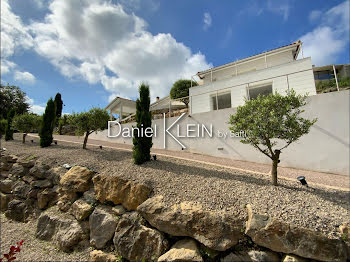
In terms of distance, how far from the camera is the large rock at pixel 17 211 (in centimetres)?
527

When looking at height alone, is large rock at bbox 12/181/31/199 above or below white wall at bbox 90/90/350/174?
below

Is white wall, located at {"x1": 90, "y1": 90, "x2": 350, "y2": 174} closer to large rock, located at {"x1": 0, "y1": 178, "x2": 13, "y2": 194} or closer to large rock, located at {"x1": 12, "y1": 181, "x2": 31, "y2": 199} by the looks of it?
large rock, located at {"x1": 12, "y1": 181, "x2": 31, "y2": 199}

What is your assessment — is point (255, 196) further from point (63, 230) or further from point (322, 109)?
point (322, 109)

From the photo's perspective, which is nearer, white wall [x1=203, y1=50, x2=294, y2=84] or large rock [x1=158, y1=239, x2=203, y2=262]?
large rock [x1=158, y1=239, x2=203, y2=262]

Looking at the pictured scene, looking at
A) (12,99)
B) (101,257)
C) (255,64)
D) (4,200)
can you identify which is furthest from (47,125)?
(12,99)

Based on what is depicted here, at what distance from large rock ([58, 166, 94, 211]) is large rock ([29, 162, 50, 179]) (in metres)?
1.41

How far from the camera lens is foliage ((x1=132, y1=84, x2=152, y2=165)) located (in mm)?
5719

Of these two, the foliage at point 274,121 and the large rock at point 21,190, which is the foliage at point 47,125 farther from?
the foliage at point 274,121

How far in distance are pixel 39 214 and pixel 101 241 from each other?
10.1ft

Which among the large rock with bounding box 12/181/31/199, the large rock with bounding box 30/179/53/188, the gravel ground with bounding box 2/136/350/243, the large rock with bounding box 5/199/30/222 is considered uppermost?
the gravel ground with bounding box 2/136/350/243

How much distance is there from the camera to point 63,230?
417 cm

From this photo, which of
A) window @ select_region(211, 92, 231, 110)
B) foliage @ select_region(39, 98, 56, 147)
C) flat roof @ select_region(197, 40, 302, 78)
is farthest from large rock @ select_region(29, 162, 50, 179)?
flat roof @ select_region(197, 40, 302, 78)

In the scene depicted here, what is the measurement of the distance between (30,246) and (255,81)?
12464 millimetres

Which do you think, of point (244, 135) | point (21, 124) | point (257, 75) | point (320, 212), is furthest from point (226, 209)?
point (21, 124)
